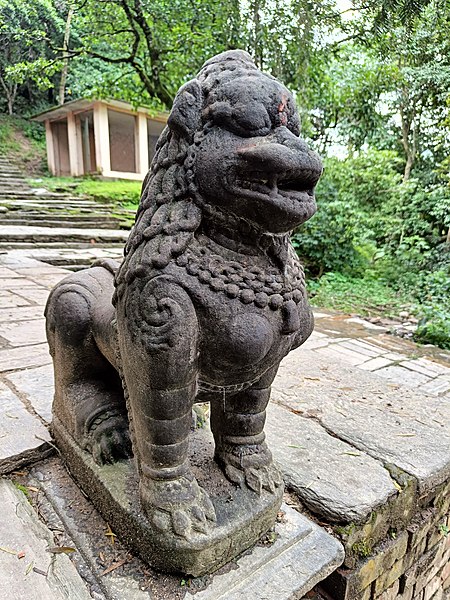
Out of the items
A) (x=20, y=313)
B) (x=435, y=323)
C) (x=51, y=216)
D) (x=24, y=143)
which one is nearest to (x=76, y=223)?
(x=51, y=216)

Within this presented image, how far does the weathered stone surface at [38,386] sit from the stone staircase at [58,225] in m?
4.19

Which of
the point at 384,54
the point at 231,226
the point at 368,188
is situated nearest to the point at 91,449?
the point at 231,226

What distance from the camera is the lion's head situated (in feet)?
3.17

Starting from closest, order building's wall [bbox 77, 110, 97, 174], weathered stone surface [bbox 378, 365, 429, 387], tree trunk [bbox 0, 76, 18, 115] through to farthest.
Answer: weathered stone surface [bbox 378, 365, 429, 387], building's wall [bbox 77, 110, 97, 174], tree trunk [bbox 0, 76, 18, 115]

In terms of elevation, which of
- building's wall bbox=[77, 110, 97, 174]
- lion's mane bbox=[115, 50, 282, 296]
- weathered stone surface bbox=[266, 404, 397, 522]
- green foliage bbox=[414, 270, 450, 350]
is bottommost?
green foliage bbox=[414, 270, 450, 350]

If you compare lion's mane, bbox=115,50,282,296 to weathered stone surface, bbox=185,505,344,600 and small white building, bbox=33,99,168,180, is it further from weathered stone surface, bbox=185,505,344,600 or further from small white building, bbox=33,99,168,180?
small white building, bbox=33,99,168,180

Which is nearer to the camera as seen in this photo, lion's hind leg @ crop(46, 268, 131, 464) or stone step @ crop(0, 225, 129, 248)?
lion's hind leg @ crop(46, 268, 131, 464)

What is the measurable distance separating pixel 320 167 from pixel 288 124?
133 millimetres

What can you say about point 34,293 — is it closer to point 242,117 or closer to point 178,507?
point 178,507

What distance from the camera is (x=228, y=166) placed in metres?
0.97

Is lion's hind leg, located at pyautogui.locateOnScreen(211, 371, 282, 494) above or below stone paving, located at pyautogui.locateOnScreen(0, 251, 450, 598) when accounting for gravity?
above

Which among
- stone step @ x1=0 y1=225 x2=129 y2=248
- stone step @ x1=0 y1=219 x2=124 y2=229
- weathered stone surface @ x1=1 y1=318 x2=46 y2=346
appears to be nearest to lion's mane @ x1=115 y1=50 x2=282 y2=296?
weathered stone surface @ x1=1 y1=318 x2=46 y2=346

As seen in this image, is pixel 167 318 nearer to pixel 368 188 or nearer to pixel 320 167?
pixel 320 167

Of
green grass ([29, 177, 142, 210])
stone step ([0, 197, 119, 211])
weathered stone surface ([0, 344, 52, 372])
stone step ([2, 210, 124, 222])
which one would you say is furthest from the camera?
green grass ([29, 177, 142, 210])
